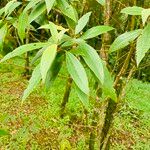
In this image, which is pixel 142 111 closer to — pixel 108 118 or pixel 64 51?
pixel 108 118

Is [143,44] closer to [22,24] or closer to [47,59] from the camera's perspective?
[47,59]

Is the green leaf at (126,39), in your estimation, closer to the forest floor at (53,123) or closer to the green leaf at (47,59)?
the green leaf at (47,59)

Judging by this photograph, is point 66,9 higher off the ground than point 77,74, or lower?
higher

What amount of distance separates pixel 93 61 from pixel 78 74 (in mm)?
60

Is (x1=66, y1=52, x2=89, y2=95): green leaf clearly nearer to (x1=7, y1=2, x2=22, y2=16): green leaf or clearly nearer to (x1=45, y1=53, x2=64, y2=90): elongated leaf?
(x1=45, y1=53, x2=64, y2=90): elongated leaf

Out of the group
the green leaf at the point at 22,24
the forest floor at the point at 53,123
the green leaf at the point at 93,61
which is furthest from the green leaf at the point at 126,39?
the forest floor at the point at 53,123

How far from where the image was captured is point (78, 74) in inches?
36.8

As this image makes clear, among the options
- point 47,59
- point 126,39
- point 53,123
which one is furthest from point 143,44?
point 53,123

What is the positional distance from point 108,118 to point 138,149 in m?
3.17

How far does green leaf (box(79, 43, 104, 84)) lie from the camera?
94 cm

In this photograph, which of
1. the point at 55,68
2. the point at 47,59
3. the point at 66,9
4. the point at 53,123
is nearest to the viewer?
the point at 47,59

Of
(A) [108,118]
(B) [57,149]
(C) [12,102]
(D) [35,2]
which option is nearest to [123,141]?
(B) [57,149]

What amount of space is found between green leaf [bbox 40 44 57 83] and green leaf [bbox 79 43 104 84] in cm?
10

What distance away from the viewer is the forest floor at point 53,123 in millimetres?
4320
